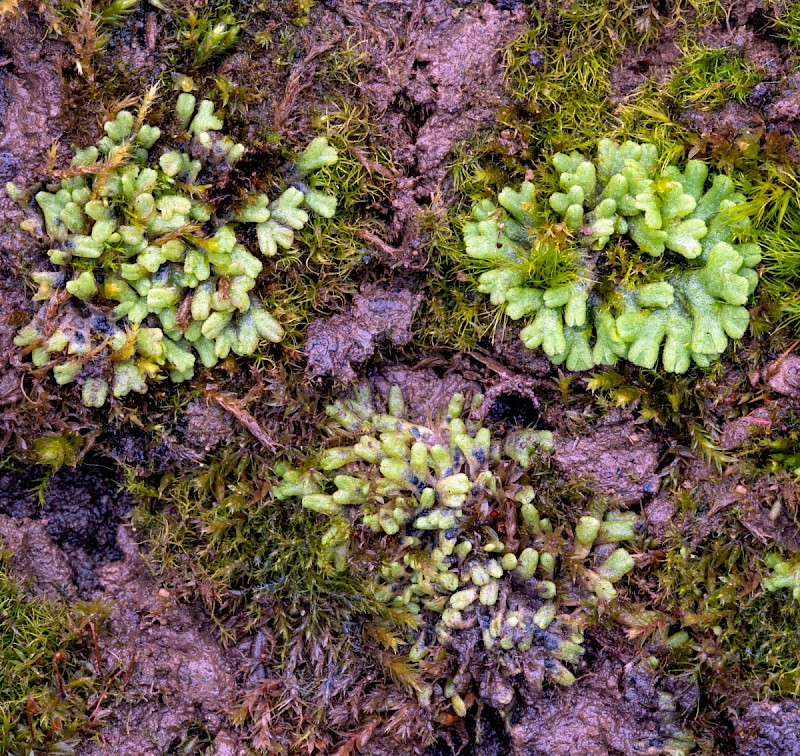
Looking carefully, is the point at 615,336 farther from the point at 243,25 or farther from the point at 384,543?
the point at 243,25

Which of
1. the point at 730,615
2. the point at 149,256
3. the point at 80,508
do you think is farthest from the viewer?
the point at 80,508

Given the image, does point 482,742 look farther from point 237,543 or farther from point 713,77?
point 713,77

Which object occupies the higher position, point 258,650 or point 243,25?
point 243,25

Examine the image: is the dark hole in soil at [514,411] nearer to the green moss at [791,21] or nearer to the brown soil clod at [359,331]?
the brown soil clod at [359,331]

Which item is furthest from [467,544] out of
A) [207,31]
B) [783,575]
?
[207,31]

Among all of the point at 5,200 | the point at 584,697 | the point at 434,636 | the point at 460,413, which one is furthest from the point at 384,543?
the point at 5,200

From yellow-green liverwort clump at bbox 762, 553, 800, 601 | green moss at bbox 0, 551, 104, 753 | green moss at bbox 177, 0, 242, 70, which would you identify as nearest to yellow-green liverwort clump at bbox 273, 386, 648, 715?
yellow-green liverwort clump at bbox 762, 553, 800, 601
